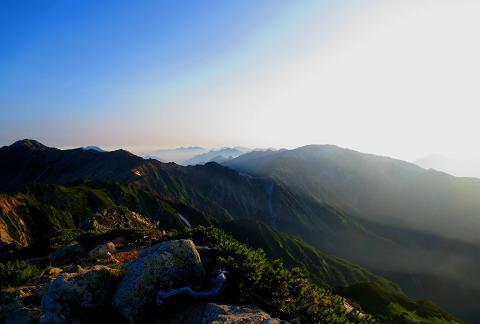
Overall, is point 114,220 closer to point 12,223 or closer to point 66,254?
point 66,254

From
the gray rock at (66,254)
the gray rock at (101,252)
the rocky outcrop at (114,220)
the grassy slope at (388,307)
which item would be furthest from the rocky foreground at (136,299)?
the grassy slope at (388,307)

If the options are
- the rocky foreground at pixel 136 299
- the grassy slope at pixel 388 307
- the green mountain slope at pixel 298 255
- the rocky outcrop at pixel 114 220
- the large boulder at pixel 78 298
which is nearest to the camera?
the rocky foreground at pixel 136 299

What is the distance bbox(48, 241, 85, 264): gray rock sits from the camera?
68.9 ft

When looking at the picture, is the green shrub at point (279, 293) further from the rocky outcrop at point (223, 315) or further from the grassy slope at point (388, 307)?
the grassy slope at point (388, 307)

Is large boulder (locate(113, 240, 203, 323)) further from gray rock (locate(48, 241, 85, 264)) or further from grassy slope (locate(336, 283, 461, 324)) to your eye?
grassy slope (locate(336, 283, 461, 324))

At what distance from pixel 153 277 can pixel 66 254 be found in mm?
14129

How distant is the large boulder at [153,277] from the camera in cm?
1028

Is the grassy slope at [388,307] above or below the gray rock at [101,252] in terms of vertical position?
below

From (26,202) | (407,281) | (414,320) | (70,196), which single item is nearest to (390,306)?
(414,320)

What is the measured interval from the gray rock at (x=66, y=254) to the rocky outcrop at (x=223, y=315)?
14.5 metres

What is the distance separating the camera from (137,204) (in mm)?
159375

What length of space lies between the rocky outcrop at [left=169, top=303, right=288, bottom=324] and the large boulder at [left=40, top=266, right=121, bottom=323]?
2.73 meters

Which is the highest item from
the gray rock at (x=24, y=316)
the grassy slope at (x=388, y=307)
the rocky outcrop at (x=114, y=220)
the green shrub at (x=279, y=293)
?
the green shrub at (x=279, y=293)

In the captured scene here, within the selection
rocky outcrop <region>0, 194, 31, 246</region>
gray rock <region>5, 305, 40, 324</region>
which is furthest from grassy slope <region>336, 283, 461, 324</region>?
rocky outcrop <region>0, 194, 31, 246</region>
